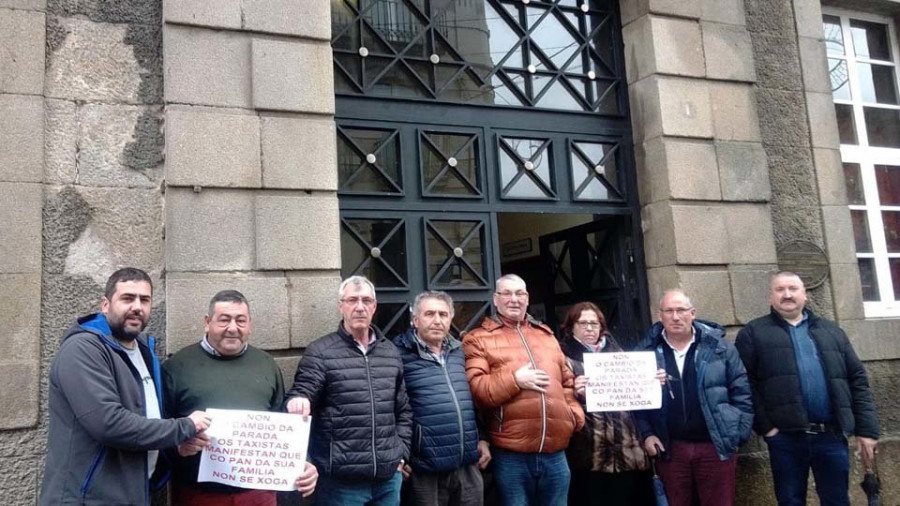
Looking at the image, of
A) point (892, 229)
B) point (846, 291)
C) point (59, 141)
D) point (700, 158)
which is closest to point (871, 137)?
point (892, 229)

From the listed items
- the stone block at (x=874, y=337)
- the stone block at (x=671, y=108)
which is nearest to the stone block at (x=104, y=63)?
the stone block at (x=671, y=108)

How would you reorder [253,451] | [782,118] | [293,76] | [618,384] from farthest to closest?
[782,118] < [293,76] < [618,384] < [253,451]

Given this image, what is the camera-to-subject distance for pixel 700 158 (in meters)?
6.29

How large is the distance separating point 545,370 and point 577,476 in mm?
858

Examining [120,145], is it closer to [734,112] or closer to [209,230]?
[209,230]

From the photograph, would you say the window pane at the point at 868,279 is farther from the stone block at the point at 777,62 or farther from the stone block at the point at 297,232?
the stone block at the point at 297,232

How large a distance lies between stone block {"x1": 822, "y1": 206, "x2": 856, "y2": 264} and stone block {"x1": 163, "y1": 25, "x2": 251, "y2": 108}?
15.6ft

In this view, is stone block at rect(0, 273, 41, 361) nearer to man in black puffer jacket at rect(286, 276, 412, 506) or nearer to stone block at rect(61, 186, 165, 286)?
stone block at rect(61, 186, 165, 286)

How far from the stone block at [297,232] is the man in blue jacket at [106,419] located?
1.17m

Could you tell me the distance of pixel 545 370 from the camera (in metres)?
4.78

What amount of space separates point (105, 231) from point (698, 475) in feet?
12.6

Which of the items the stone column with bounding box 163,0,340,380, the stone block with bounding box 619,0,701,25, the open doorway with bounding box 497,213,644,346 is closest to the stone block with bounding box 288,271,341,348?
the stone column with bounding box 163,0,340,380

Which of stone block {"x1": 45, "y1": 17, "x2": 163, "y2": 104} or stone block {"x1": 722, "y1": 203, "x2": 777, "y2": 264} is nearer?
stone block {"x1": 45, "y1": 17, "x2": 163, "y2": 104}

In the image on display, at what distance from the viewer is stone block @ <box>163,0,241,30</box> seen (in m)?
4.77
